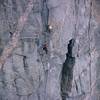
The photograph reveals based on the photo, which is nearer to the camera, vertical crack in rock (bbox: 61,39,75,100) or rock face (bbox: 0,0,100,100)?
rock face (bbox: 0,0,100,100)

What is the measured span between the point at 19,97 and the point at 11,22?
0.70 m

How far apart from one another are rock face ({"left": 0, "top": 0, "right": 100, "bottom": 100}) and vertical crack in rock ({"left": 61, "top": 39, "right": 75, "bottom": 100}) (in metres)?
0.03

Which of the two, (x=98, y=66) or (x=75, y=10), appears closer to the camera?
(x=75, y=10)

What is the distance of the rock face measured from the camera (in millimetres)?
2928

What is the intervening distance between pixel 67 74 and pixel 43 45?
0.48 meters

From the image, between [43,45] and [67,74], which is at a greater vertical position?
[43,45]

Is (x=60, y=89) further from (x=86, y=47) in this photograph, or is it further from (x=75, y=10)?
(x=75, y=10)

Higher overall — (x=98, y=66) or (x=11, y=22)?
(x=11, y=22)

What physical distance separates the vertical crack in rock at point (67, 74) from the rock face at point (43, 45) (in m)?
0.03

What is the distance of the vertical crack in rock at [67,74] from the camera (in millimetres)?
3312

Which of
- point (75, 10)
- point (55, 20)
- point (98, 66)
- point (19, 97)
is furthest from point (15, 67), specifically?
point (98, 66)

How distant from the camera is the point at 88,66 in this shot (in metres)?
3.46

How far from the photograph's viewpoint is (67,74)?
336 centimetres

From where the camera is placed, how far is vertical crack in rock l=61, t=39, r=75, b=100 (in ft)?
10.9
